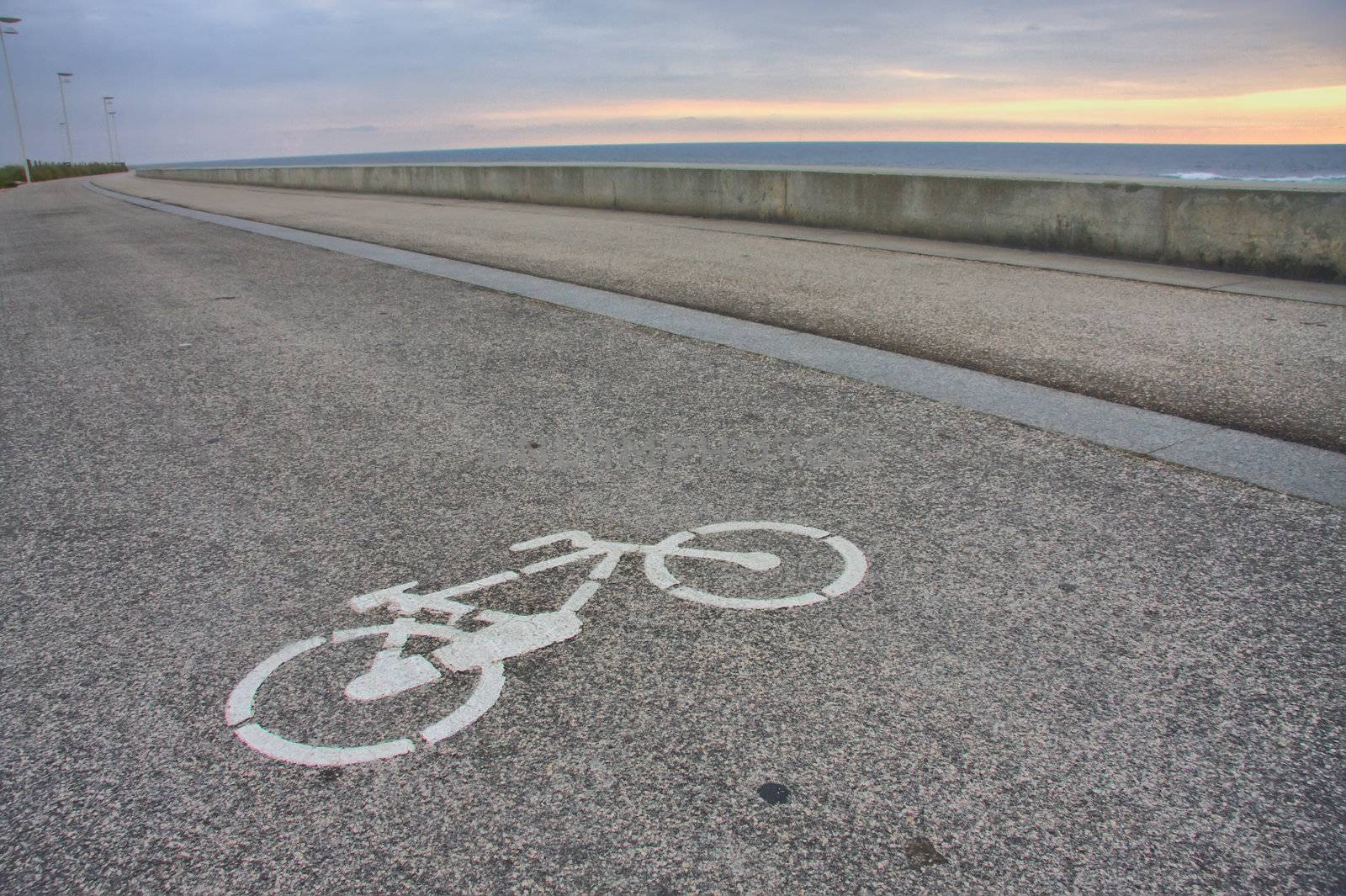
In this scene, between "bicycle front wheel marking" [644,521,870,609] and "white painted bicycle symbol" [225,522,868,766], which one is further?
"bicycle front wheel marking" [644,521,870,609]

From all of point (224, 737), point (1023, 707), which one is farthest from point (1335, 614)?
point (224, 737)

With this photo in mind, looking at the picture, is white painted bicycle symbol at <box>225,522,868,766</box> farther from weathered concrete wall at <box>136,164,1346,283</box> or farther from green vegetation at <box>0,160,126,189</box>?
green vegetation at <box>0,160,126,189</box>

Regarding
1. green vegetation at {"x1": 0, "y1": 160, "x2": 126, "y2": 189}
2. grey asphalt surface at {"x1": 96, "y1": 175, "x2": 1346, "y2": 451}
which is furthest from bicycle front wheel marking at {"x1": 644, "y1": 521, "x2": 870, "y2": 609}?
green vegetation at {"x1": 0, "y1": 160, "x2": 126, "y2": 189}

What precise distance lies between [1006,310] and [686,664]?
18.3 ft

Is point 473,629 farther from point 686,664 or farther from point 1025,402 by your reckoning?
point 1025,402

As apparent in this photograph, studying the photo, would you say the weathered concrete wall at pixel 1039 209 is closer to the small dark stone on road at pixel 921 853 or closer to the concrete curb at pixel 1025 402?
the concrete curb at pixel 1025 402

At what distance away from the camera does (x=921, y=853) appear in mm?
1890

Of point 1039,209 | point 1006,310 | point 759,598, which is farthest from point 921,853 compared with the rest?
point 1039,209

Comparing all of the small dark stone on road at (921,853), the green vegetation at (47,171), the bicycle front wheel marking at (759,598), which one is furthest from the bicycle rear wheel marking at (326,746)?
the green vegetation at (47,171)

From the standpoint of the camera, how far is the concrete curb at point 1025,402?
396 centimetres

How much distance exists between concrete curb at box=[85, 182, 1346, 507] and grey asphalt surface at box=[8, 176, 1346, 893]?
198 millimetres

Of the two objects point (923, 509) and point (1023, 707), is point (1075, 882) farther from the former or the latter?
point (923, 509)

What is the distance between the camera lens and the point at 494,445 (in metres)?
4.46

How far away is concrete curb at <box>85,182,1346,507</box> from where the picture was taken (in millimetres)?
3957
